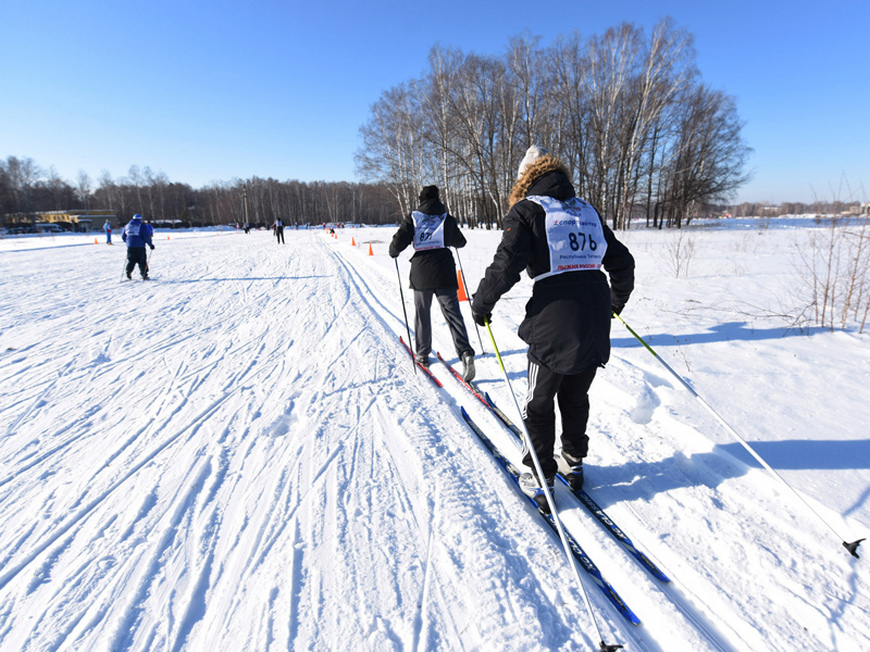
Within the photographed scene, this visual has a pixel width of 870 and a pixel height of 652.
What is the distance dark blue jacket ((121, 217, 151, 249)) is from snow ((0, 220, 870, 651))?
21.2 feet

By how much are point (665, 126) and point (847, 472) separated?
29.8 metres

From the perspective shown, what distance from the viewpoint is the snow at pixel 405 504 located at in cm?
160

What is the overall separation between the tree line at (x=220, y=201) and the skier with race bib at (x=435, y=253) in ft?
227

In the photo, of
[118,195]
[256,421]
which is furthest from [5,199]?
[256,421]

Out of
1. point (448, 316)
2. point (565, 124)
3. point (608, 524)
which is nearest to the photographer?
point (608, 524)

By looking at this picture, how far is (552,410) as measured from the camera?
2186 millimetres

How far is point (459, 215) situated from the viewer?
35562mm

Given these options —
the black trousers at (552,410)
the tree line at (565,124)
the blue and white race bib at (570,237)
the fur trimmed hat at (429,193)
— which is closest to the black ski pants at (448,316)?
the fur trimmed hat at (429,193)

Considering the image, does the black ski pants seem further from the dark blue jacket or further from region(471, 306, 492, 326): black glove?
the dark blue jacket

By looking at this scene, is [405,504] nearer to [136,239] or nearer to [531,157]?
[531,157]

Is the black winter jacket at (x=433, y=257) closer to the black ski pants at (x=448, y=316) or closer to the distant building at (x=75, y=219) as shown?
the black ski pants at (x=448, y=316)

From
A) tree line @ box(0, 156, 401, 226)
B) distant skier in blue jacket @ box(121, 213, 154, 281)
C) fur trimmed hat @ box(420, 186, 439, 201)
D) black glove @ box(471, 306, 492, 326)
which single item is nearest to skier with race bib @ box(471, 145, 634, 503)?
black glove @ box(471, 306, 492, 326)

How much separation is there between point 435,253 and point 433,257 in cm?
5

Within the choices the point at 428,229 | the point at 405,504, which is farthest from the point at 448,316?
the point at 405,504
